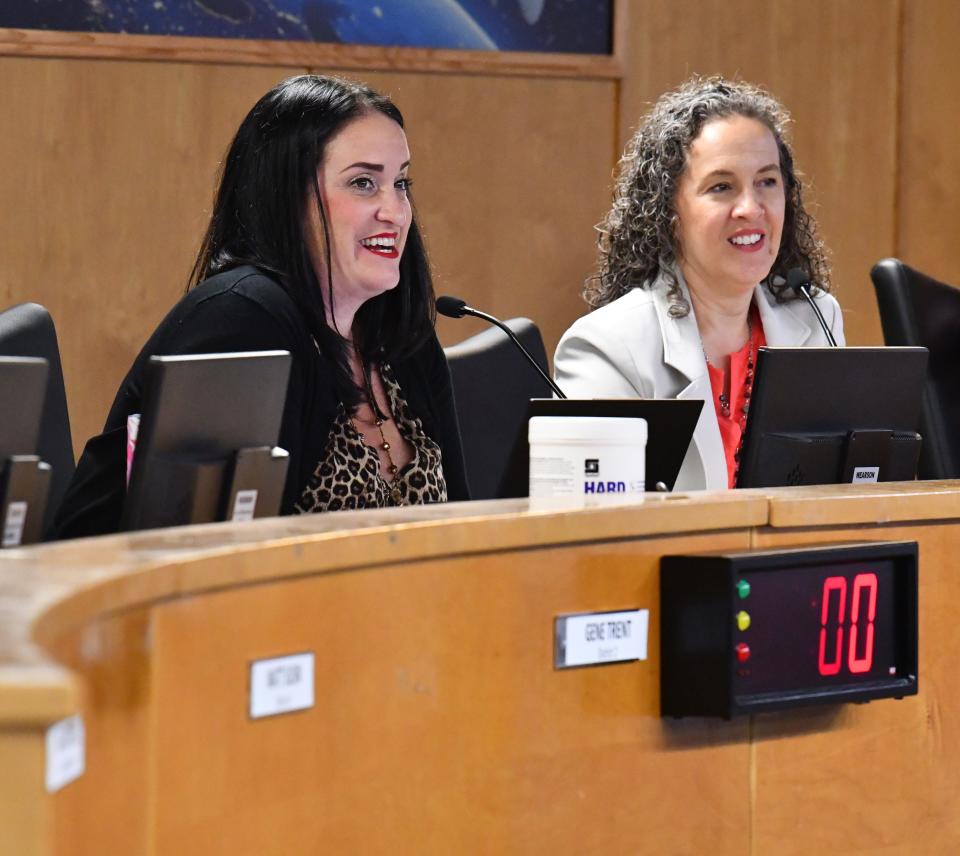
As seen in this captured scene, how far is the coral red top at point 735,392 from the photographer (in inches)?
108

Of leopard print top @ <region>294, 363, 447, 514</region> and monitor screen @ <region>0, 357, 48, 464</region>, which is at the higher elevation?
monitor screen @ <region>0, 357, 48, 464</region>

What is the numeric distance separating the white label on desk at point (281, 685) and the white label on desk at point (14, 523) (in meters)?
0.29

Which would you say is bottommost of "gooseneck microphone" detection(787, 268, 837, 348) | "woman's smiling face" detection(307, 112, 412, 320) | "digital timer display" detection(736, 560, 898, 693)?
"digital timer display" detection(736, 560, 898, 693)

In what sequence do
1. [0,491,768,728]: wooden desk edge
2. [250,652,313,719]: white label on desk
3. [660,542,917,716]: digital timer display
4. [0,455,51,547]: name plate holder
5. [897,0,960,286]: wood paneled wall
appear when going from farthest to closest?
[897,0,960,286]: wood paneled wall → [660,542,917,716]: digital timer display → [0,455,51,547]: name plate holder → [250,652,313,719]: white label on desk → [0,491,768,728]: wooden desk edge

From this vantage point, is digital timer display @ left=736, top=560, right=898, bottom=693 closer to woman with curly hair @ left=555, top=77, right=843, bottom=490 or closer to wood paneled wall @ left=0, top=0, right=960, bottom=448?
woman with curly hair @ left=555, top=77, right=843, bottom=490

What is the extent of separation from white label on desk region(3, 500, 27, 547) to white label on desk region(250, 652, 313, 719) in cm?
29

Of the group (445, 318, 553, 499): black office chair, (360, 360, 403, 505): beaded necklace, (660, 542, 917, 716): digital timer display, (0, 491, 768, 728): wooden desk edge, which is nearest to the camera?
(0, 491, 768, 728): wooden desk edge

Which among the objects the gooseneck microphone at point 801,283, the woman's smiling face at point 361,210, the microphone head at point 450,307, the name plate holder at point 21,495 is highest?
the woman's smiling face at point 361,210

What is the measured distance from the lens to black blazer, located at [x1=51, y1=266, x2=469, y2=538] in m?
1.97

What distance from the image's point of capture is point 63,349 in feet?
12.7

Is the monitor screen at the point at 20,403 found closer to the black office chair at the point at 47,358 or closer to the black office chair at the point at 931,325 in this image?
the black office chair at the point at 47,358

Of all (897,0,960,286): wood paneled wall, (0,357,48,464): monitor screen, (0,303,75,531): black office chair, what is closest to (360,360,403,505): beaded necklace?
(0,303,75,531): black office chair

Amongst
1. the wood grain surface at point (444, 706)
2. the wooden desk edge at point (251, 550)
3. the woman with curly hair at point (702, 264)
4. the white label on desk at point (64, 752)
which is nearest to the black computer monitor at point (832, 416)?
the wood grain surface at point (444, 706)

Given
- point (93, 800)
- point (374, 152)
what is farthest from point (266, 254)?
point (93, 800)
